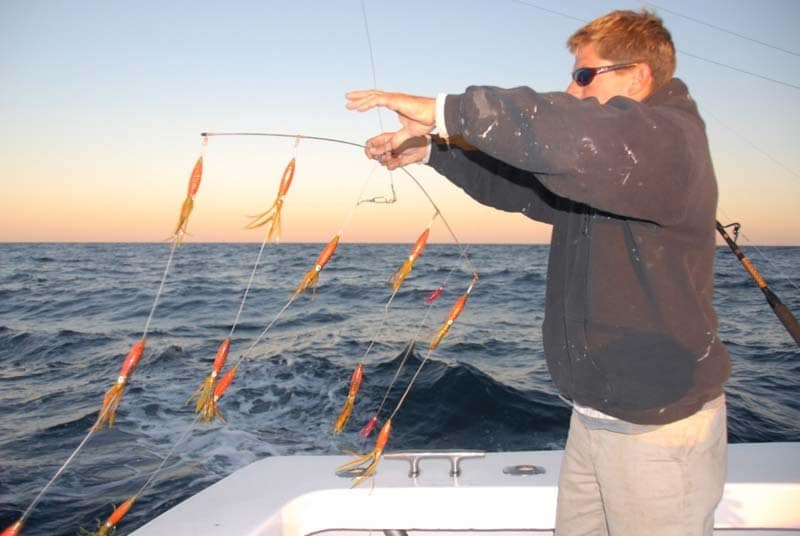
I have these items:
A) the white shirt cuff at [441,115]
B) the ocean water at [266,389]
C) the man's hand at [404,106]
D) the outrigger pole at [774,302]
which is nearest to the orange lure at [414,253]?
the ocean water at [266,389]

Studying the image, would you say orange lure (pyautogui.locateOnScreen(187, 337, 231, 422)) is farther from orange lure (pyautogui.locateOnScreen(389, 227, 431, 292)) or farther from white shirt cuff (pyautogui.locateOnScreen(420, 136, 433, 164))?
white shirt cuff (pyautogui.locateOnScreen(420, 136, 433, 164))

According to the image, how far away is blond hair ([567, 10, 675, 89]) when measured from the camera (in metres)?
1.98

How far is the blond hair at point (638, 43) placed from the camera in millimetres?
1978

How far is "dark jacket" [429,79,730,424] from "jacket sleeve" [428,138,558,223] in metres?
0.27

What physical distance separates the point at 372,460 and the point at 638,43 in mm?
2050

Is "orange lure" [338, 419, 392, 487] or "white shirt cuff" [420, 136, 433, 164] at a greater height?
"white shirt cuff" [420, 136, 433, 164]

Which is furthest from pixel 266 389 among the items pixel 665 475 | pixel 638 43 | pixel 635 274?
pixel 638 43

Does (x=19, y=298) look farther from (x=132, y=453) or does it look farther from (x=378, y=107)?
(x=378, y=107)

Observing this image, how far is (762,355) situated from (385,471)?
398 inches

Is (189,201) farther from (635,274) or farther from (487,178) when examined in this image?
(635,274)

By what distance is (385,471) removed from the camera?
3.18 metres

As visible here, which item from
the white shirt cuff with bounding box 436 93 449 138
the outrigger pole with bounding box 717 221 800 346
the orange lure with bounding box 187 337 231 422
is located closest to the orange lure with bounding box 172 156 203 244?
the orange lure with bounding box 187 337 231 422

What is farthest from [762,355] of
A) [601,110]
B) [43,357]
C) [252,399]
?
[43,357]

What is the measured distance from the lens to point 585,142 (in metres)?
1.47
